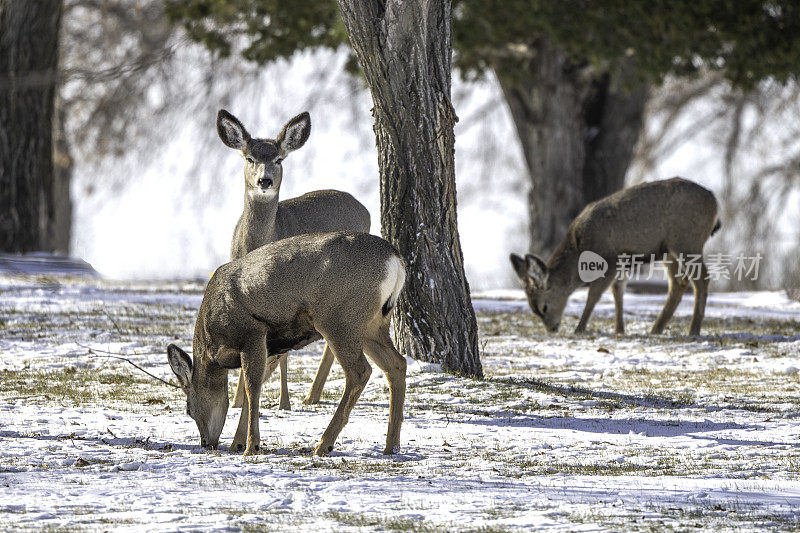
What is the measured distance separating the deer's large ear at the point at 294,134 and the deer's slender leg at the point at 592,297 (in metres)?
6.05

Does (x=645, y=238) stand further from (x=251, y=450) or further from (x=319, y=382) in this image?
(x=251, y=450)

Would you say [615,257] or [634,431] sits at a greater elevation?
[615,257]

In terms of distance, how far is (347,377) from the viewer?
24.0 ft

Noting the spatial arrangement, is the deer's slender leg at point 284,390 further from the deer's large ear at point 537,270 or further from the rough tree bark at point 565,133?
the rough tree bark at point 565,133

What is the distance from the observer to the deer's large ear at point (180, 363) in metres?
7.83

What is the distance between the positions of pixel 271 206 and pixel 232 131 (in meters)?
0.68

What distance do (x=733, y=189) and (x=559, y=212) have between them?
45.2 feet

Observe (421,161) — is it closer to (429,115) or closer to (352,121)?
(429,115)

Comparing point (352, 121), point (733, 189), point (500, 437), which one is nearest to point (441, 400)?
point (500, 437)

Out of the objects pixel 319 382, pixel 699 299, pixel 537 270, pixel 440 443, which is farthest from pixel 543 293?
pixel 440 443

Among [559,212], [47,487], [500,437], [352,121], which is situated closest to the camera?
[47,487]

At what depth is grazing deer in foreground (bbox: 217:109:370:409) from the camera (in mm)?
9547

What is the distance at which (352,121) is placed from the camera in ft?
84.8

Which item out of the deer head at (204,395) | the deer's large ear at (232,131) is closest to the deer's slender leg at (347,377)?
the deer head at (204,395)
